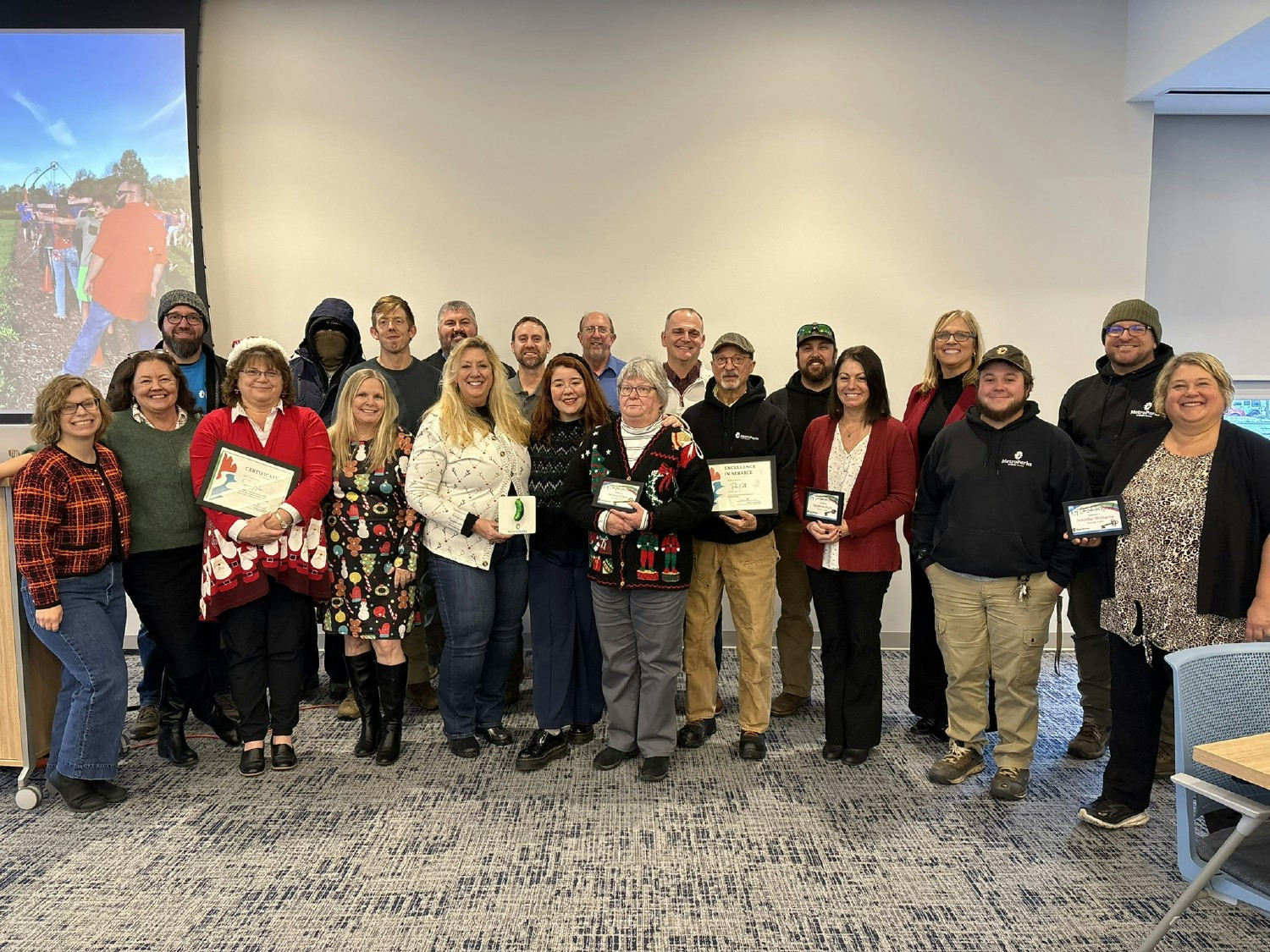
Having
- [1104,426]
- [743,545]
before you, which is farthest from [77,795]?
[1104,426]

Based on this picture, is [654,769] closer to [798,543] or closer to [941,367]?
[798,543]

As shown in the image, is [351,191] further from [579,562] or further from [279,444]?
[579,562]

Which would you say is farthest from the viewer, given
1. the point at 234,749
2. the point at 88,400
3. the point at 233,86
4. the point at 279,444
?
the point at 233,86

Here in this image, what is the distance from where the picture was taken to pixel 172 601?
129 inches

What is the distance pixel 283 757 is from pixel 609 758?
4.54 ft

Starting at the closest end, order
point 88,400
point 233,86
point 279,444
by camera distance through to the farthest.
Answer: point 88,400 < point 279,444 < point 233,86

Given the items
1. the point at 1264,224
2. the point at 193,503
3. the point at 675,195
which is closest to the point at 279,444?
the point at 193,503

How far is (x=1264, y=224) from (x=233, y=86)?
6505mm

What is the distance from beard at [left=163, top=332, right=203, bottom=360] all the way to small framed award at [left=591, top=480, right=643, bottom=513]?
89.1 inches

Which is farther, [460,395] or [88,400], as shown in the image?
[460,395]

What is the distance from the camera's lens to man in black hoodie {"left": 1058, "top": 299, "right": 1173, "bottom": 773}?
10.9 ft

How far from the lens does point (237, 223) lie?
16.2 feet

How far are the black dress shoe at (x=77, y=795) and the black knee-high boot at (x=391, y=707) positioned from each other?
104 cm

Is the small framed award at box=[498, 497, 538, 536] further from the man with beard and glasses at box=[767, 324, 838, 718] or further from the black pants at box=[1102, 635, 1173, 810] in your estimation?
the black pants at box=[1102, 635, 1173, 810]
